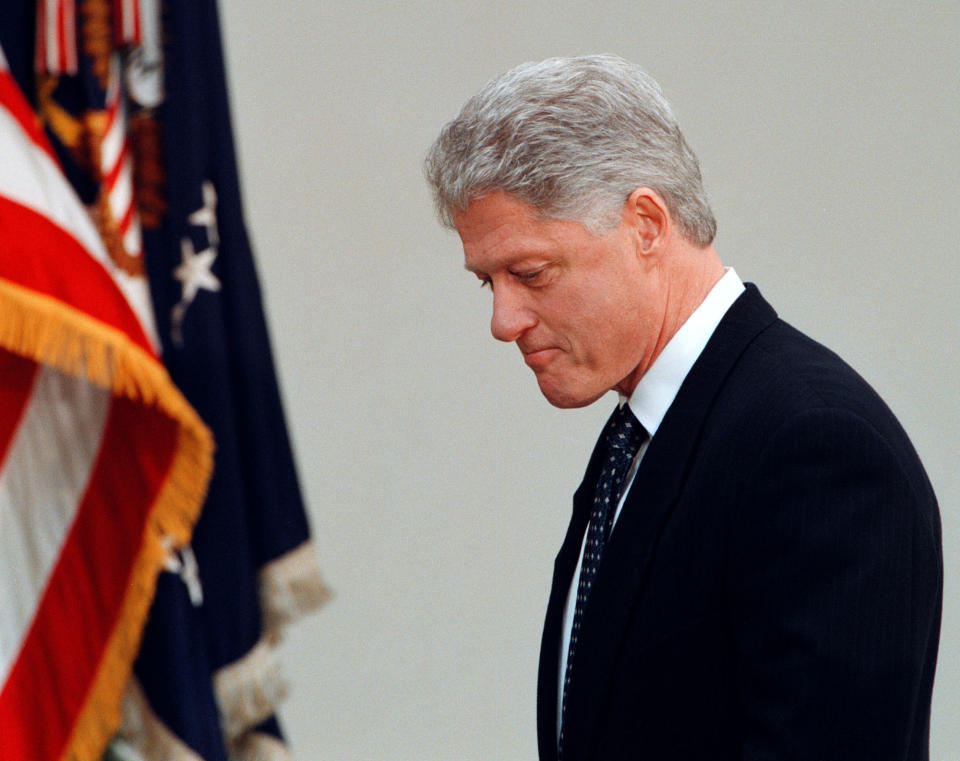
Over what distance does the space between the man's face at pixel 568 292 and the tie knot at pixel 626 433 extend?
0.04 m

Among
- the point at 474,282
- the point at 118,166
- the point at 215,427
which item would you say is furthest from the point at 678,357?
the point at 474,282

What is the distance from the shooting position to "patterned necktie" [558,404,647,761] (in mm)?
1188

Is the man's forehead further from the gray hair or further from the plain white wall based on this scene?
the plain white wall

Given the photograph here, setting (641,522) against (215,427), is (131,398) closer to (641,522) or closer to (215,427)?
(215,427)

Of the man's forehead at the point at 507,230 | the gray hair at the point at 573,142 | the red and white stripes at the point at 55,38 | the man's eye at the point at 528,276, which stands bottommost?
the man's eye at the point at 528,276

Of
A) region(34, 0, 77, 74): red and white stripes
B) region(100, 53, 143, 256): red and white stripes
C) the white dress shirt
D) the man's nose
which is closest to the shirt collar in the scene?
the white dress shirt

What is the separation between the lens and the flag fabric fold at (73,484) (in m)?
1.55

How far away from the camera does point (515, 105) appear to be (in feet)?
3.68

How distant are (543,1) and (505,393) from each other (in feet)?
2.87

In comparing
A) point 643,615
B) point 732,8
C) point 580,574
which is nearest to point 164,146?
point 580,574

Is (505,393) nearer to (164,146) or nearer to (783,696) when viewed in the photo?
(164,146)

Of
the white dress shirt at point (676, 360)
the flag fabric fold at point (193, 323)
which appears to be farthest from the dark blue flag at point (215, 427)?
the white dress shirt at point (676, 360)

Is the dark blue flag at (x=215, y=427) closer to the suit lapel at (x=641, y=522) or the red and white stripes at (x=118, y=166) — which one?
the red and white stripes at (x=118, y=166)

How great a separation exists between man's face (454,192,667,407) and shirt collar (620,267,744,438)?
2cm
